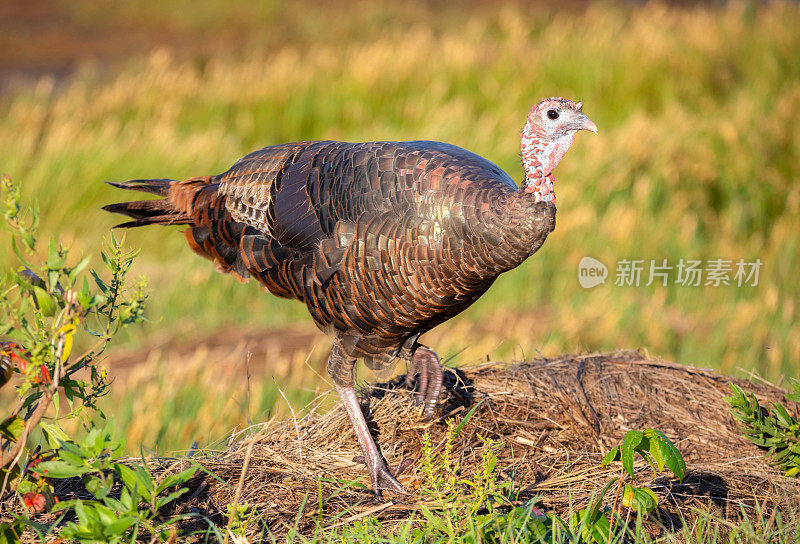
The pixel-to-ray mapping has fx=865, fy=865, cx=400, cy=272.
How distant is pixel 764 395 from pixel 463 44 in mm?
9051

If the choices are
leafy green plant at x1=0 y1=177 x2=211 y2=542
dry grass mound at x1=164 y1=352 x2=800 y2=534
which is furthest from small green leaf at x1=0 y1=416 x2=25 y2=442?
dry grass mound at x1=164 y1=352 x2=800 y2=534

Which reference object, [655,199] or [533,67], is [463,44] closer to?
[533,67]

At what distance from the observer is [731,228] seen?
332 inches

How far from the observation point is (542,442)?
3.77m

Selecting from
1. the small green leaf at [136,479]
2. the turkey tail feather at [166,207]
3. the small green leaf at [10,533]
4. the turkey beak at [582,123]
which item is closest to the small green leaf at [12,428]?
the small green leaf at [10,533]

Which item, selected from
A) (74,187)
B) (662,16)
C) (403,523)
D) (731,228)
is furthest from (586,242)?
(662,16)

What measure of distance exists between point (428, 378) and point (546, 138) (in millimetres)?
1274

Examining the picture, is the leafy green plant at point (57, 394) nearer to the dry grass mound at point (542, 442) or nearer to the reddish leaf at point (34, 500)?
the reddish leaf at point (34, 500)

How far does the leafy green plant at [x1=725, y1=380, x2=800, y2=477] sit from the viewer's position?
350 centimetres

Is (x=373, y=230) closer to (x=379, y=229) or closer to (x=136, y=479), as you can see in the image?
(x=379, y=229)

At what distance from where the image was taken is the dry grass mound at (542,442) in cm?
327

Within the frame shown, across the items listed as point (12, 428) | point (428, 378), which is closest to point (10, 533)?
point (12, 428)

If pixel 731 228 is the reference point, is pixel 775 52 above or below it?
above

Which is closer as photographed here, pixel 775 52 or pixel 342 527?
pixel 342 527
